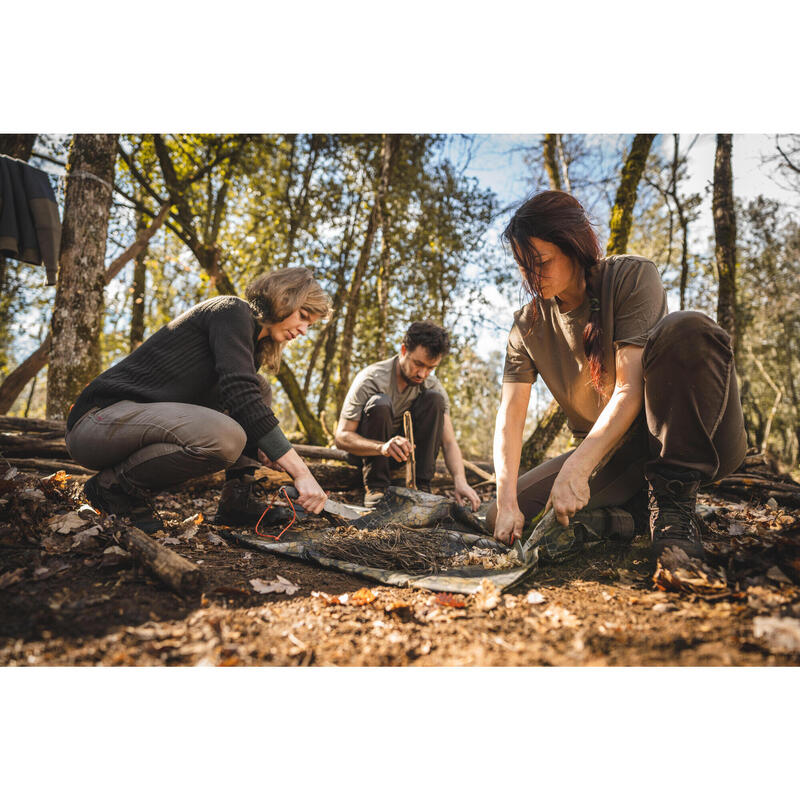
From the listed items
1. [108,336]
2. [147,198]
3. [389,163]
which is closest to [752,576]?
[389,163]

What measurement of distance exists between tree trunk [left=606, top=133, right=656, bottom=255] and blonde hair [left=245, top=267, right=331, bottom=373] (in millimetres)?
3847

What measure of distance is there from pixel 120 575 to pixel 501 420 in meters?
1.67

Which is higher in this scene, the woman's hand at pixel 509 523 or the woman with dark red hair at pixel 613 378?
the woman with dark red hair at pixel 613 378

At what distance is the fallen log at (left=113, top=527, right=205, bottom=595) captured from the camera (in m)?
1.68

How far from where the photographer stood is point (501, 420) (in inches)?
94.0

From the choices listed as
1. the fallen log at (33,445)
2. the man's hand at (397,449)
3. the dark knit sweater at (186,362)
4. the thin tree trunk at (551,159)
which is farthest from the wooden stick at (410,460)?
the thin tree trunk at (551,159)

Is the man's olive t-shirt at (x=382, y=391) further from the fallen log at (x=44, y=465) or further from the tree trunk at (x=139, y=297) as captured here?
the tree trunk at (x=139, y=297)

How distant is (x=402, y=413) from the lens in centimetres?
404

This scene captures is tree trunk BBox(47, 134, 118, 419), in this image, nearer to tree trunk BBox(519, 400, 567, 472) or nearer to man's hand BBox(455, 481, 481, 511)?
man's hand BBox(455, 481, 481, 511)

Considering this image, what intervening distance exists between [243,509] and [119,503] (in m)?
0.63

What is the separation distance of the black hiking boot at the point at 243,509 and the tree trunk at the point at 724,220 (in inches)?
223

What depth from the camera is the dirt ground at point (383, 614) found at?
1.30 metres

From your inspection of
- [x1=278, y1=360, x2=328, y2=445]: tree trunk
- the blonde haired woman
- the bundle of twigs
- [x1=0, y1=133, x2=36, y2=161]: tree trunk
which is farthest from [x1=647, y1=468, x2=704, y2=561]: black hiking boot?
[x1=0, y1=133, x2=36, y2=161]: tree trunk

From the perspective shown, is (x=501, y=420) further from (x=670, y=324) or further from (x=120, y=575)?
(x=120, y=575)
